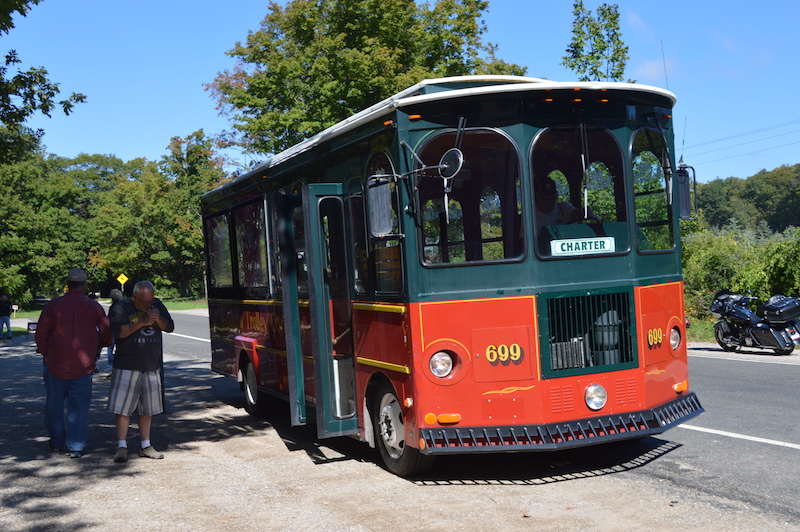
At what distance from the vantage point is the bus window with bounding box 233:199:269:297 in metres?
10.3

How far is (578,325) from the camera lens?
6.70 metres

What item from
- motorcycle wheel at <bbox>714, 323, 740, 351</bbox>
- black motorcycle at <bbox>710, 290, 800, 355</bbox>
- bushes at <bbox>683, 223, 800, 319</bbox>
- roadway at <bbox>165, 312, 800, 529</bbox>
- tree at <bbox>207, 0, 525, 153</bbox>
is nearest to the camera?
Result: roadway at <bbox>165, 312, 800, 529</bbox>

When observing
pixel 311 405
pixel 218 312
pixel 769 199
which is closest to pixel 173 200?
pixel 218 312

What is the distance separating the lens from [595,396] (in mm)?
6633

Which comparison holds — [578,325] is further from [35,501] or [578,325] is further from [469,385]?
[35,501]

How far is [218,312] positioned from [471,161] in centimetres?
709

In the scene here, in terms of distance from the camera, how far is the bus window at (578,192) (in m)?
6.71

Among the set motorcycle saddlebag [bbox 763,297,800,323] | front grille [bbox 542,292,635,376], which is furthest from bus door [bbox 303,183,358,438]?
motorcycle saddlebag [bbox 763,297,800,323]

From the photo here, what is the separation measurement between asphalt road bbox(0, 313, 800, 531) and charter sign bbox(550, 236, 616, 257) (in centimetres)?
183

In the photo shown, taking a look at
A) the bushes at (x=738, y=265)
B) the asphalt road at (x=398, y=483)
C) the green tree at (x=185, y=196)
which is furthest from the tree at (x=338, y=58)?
the green tree at (x=185, y=196)

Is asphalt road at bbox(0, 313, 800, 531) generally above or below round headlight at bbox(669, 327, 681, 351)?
below

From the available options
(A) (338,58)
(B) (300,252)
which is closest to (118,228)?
(A) (338,58)

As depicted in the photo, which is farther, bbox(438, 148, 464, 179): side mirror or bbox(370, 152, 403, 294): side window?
bbox(370, 152, 403, 294): side window

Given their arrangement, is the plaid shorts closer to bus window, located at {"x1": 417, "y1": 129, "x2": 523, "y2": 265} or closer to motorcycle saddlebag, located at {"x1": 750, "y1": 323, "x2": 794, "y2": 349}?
bus window, located at {"x1": 417, "y1": 129, "x2": 523, "y2": 265}
